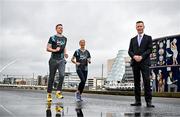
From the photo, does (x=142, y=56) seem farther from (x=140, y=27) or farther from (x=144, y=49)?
(x=140, y=27)

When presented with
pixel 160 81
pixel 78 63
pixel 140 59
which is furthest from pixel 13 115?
pixel 160 81

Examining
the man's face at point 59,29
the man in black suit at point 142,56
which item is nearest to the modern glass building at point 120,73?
the man's face at point 59,29

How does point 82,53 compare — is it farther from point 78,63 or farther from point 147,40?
point 147,40

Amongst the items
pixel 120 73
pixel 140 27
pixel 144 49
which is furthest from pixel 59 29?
pixel 120 73

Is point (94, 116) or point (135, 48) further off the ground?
point (135, 48)

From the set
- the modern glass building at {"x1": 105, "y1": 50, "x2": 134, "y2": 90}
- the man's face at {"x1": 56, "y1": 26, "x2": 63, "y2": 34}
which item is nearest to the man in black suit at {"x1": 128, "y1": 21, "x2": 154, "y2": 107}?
the man's face at {"x1": 56, "y1": 26, "x2": 63, "y2": 34}

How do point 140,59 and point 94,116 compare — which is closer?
point 94,116

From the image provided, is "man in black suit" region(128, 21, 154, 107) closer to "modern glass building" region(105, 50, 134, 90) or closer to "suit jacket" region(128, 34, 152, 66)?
"suit jacket" region(128, 34, 152, 66)

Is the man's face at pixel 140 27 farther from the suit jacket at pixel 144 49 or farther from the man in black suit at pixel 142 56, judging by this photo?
the suit jacket at pixel 144 49

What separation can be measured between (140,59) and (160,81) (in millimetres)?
52115

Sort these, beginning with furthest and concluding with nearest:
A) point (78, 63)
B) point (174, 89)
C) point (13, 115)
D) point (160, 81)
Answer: point (160, 81), point (174, 89), point (78, 63), point (13, 115)

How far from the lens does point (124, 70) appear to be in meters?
154

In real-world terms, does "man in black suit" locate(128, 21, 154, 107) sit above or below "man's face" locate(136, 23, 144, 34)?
below

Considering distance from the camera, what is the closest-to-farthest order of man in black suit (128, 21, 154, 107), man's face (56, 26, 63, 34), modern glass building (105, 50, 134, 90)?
man in black suit (128, 21, 154, 107), man's face (56, 26, 63, 34), modern glass building (105, 50, 134, 90)
